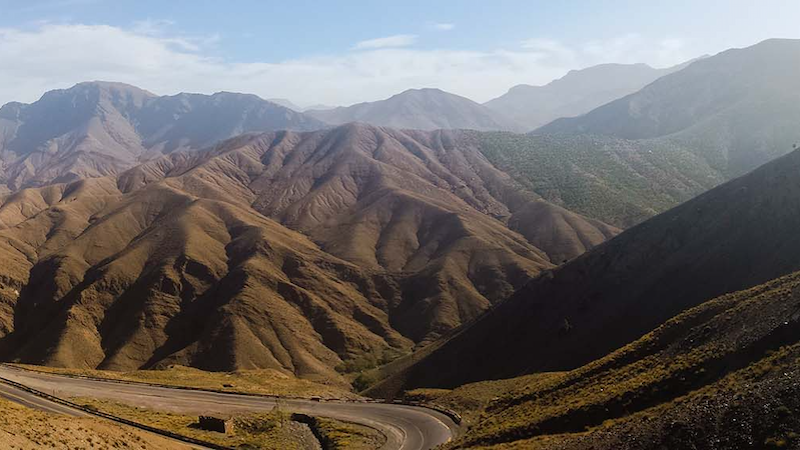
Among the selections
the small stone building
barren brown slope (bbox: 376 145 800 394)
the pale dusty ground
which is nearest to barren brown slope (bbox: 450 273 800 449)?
the pale dusty ground

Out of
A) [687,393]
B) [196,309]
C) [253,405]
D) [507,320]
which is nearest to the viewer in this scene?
[687,393]

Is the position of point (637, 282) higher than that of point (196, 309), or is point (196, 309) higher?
point (637, 282)

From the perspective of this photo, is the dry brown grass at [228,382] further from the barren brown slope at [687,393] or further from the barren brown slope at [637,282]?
the barren brown slope at [687,393]

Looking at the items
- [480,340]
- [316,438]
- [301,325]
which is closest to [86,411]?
[316,438]

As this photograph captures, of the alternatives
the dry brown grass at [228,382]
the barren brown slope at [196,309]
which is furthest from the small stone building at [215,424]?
the barren brown slope at [196,309]

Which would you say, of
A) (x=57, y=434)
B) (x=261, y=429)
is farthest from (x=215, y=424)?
(x=57, y=434)

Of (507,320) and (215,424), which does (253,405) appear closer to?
(215,424)
